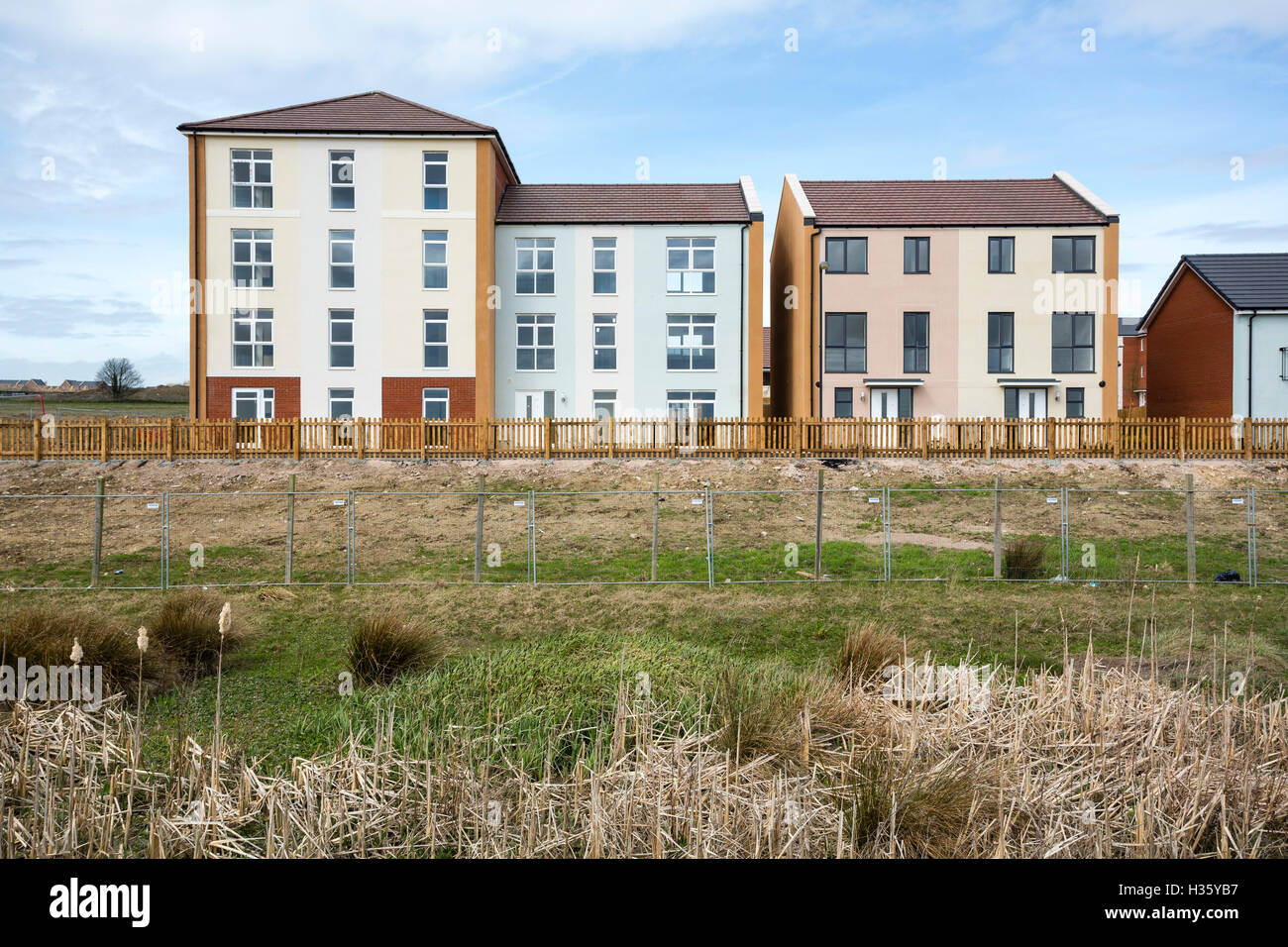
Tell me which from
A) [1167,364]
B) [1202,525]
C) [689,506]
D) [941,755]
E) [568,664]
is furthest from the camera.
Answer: [1167,364]

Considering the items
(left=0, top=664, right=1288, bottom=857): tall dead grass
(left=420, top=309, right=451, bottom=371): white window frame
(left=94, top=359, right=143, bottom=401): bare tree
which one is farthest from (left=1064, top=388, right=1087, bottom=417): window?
(left=94, top=359, right=143, bottom=401): bare tree

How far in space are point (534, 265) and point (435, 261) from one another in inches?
154

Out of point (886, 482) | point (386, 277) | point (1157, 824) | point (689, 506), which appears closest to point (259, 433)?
point (386, 277)

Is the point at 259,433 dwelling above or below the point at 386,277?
below

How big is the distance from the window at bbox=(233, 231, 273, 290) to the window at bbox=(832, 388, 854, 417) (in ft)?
71.8

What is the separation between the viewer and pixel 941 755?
5.99 metres

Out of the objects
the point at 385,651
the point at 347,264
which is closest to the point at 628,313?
the point at 347,264

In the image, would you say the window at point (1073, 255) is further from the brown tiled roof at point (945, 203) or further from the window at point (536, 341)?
the window at point (536, 341)

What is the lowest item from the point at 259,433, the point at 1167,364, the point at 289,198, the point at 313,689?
the point at 313,689

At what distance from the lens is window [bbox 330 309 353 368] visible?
32812 mm

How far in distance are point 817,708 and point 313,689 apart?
16.9ft

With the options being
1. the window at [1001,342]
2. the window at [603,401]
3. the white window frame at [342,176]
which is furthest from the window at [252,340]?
the window at [1001,342]
